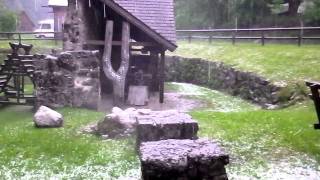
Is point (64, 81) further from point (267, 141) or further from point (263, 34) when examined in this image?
point (263, 34)

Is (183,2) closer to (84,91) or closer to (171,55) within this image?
(171,55)

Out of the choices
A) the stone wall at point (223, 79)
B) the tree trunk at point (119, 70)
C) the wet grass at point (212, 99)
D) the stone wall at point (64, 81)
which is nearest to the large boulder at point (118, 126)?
the stone wall at point (64, 81)

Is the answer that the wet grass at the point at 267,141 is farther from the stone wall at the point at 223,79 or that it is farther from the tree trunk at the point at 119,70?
the tree trunk at the point at 119,70

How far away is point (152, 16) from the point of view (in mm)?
16281

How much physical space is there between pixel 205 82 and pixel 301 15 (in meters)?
8.90

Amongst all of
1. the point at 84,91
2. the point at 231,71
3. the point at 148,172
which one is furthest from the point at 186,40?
the point at 148,172

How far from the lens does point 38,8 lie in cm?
7862

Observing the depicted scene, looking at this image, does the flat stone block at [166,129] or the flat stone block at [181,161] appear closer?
the flat stone block at [181,161]

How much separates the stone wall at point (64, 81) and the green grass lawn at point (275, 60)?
6938 millimetres

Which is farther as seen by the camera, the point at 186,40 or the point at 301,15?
the point at 186,40

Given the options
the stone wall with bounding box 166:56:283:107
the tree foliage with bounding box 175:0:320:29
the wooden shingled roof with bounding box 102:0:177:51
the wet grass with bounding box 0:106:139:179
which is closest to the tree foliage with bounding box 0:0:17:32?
the tree foliage with bounding box 175:0:320:29

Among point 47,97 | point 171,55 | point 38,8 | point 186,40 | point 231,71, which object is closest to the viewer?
point 47,97

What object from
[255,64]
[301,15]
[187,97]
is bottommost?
[187,97]

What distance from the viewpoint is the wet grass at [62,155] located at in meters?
7.07
